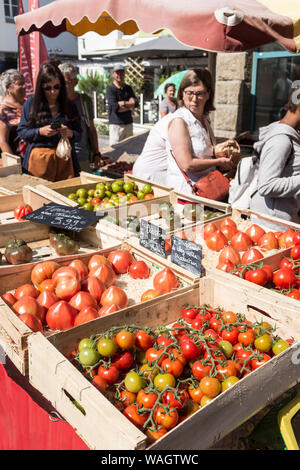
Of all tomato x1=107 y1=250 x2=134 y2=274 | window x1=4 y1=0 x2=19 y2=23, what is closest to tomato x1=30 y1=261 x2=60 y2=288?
tomato x1=107 y1=250 x2=134 y2=274

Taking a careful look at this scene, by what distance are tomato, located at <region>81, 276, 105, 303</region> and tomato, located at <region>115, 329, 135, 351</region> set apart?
0.53m

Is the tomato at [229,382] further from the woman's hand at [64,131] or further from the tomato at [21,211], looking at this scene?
the woman's hand at [64,131]

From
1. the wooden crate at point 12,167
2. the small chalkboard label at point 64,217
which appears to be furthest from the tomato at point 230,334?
the wooden crate at point 12,167

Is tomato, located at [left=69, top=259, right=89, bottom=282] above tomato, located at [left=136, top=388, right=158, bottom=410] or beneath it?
above

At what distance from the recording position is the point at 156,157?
4.21 meters

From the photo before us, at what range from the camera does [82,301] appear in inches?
84.3

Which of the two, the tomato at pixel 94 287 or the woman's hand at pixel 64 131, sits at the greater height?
the woman's hand at pixel 64 131

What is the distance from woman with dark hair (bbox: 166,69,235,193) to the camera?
11.6ft

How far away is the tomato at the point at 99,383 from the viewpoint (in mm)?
1613

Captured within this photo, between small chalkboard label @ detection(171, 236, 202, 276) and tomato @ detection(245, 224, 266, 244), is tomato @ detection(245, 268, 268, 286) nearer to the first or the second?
small chalkboard label @ detection(171, 236, 202, 276)

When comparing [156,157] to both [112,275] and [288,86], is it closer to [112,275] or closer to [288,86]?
[112,275]

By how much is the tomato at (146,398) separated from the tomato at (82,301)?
0.67 metres

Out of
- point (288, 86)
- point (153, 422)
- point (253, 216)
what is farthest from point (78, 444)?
point (288, 86)
